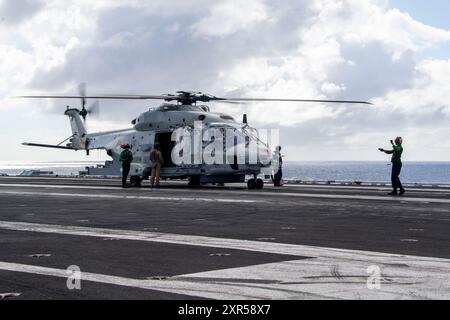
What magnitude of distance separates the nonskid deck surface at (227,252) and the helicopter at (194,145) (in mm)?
12214

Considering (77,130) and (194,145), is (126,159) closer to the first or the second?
(194,145)

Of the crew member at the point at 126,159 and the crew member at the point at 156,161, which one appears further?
the crew member at the point at 126,159

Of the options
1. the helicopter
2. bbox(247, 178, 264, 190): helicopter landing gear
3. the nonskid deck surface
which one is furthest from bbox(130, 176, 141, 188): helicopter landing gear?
the nonskid deck surface

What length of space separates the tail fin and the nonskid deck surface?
72.4ft

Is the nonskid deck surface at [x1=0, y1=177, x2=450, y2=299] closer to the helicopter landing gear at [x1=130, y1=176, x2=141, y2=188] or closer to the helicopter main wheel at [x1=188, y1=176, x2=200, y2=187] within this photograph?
the helicopter main wheel at [x1=188, y1=176, x2=200, y2=187]

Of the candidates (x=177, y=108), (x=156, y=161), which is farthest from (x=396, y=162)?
(x=156, y=161)

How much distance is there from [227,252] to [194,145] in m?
21.5

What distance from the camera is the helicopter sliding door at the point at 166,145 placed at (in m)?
31.2

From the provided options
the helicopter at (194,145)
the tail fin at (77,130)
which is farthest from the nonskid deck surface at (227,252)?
the tail fin at (77,130)

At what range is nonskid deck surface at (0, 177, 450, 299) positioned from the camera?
20.0 feet

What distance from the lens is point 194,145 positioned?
30.0 metres

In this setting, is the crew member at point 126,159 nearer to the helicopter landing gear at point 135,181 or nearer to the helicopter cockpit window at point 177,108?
the helicopter landing gear at point 135,181
